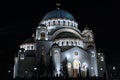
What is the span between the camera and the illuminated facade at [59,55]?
5275cm

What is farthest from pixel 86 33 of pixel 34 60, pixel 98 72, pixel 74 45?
pixel 34 60

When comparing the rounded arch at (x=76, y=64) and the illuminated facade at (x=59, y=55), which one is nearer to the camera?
the illuminated facade at (x=59, y=55)

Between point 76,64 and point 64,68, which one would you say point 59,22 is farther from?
point 64,68

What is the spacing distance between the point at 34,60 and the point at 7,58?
154 ft

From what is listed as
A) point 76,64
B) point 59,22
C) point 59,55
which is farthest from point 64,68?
→ point 59,22

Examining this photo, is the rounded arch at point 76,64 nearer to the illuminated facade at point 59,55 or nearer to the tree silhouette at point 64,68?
the illuminated facade at point 59,55

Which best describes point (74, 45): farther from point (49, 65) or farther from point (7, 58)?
point (7, 58)

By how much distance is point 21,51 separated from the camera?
58781 millimetres

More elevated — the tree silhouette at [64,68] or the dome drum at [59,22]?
the dome drum at [59,22]

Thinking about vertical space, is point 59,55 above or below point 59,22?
below

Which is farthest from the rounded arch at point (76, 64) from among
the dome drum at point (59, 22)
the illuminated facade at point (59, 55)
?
the dome drum at point (59, 22)

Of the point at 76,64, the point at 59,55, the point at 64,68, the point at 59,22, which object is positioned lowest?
the point at 64,68

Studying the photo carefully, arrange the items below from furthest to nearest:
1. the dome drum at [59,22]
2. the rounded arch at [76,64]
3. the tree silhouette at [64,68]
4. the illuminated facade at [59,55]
→ the dome drum at [59,22], the rounded arch at [76,64], the illuminated facade at [59,55], the tree silhouette at [64,68]

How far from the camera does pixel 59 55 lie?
53.4 m
